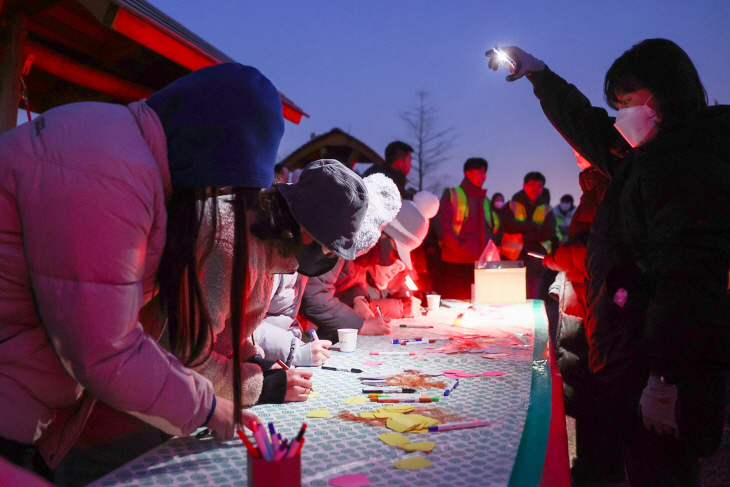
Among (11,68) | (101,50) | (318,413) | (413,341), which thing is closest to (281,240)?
(318,413)

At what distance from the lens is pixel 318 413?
1544mm

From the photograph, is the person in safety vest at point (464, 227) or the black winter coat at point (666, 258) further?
the person in safety vest at point (464, 227)

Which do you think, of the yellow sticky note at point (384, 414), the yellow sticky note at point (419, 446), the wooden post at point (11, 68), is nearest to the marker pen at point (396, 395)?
the yellow sticky note at point (384, 414)

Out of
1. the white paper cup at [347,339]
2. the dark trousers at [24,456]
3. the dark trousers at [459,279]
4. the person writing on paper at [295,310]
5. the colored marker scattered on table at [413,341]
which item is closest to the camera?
the dark trousers at [24,456]

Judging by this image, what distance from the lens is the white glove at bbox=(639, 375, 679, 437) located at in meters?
1.59

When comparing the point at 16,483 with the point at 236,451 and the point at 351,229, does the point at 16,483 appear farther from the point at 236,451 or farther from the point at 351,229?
the point at 351,229

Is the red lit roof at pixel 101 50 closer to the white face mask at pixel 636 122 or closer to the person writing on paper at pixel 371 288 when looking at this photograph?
the person writing on paper at pixel 371 288

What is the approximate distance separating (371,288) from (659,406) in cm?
255

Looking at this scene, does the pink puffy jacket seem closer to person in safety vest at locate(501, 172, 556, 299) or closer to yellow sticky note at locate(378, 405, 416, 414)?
yellow sticky note at locate(378, 405, 416, 414)

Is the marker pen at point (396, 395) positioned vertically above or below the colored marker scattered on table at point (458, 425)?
below

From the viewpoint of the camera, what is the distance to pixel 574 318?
2.94 meters

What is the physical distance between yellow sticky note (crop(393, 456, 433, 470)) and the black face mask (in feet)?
2.07

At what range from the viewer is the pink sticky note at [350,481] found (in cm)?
107

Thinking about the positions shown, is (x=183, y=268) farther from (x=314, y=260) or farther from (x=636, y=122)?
(x=636, y=122)
